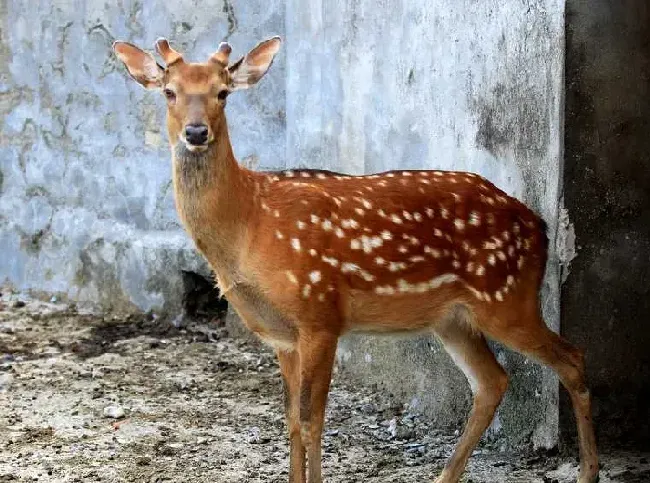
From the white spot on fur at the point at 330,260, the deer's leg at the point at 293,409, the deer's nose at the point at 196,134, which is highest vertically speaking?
the deer's nose at the point at 196,134

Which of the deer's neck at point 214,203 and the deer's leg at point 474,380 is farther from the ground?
the deer's neck at point 214,203

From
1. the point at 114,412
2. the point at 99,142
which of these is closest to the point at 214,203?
the point at 114,412

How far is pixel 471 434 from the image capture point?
5008mm

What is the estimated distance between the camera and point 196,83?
4.56 meters

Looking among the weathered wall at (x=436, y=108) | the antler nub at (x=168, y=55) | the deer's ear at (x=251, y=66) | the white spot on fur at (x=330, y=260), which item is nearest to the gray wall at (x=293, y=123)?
the weathered wall at (x=436, y=108)

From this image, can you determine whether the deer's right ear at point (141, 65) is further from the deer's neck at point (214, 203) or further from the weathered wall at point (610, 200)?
the weathered wall at point (610, 200)

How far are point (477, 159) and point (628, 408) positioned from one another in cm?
128

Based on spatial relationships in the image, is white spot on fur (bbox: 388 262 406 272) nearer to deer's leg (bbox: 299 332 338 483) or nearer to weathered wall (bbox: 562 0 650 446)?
deer's leg (bbox: 299 332 338 483)

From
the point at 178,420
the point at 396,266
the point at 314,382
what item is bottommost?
the point at 178,420

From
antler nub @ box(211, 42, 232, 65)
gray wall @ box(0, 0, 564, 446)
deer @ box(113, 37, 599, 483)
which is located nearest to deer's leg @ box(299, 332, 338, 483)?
deer @ box(113, 37, 599, 483)

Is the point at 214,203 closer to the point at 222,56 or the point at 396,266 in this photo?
the point at 222,56

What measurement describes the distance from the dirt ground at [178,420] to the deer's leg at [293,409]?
30 cm

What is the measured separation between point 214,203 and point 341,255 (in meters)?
0.53

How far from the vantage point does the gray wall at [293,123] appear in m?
5.14
